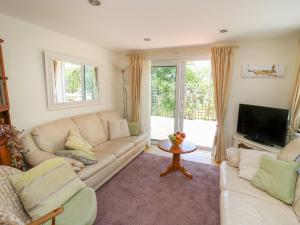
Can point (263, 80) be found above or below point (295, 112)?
above

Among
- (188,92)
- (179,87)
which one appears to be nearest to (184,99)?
(188,92)

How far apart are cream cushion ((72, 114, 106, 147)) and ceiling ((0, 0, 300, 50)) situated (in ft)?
4.94

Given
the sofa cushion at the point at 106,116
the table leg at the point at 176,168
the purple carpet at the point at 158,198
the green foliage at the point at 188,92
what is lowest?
the purple carpet at the point at 158,198

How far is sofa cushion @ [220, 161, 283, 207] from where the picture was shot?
5.37 ft

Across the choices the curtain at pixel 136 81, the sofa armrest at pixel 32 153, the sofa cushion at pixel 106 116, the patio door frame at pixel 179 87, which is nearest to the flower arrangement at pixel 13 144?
the sofa armrest at pixel 32 153

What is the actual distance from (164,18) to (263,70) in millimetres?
2208

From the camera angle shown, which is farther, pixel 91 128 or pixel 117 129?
pixel 117 129

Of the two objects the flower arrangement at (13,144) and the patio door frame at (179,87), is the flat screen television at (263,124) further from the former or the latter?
the flower arrangement at (13,144)

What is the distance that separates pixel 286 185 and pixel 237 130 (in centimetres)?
172

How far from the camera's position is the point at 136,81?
403 cm

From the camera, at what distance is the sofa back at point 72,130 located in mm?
2248

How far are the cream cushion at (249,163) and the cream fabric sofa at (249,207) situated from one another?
8cm

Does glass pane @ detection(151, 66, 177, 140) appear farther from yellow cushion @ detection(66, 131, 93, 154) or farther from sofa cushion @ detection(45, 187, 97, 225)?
sofa cushion @ detection(45, 187, 97, 225)

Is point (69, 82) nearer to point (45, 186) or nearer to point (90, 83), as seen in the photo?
point (90, 83)
